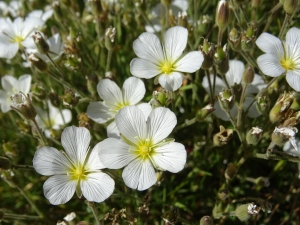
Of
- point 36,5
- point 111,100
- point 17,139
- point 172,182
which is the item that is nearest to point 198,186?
point 172,182

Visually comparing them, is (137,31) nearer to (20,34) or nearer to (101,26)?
→ (101,26)

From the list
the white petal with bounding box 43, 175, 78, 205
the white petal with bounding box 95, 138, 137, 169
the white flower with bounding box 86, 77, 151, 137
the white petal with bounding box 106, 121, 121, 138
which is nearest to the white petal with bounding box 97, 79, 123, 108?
the white flower with bounding box 86, 77, 151, 137

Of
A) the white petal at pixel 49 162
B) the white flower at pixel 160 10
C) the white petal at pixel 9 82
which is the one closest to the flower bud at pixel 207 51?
the white petal at pixel 49 162

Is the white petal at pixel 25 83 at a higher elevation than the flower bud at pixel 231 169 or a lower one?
higher

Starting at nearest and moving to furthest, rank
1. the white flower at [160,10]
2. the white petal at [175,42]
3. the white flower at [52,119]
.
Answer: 1. the white petal at [175,42]
2. the white flower at [52,119]
3. the white flower at [160,10]

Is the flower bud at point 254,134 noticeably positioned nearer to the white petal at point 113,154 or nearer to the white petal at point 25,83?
the white petal at point 113,154

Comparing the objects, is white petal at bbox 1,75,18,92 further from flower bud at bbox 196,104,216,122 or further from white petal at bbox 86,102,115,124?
flower bud at bbox 196,104,216,122
